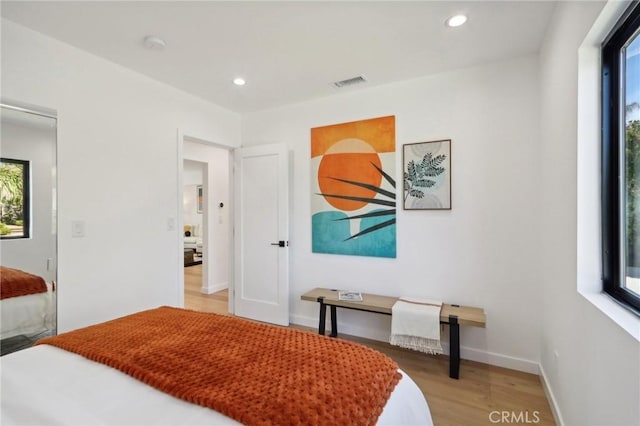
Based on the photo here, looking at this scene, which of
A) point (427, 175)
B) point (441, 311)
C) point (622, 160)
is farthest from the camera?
point (427, 175)

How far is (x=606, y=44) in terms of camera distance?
4.42 ft

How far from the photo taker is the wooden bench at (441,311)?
2264 mm

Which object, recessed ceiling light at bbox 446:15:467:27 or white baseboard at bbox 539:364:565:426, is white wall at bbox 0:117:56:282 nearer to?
recessed ceiling light at bbox 446:15:467:27

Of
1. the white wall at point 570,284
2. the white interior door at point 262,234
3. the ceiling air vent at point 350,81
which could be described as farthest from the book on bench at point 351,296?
the ceiling air vent at point 350,81

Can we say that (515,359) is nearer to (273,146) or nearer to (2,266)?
(273,146)

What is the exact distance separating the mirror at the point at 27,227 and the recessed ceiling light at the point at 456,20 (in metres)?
2.83

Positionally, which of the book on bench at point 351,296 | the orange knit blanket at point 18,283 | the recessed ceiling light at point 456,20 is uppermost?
the recessed ceiling light at point 456,20

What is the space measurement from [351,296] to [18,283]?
2497 mm

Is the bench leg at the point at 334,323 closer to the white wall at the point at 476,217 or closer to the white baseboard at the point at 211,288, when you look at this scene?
the white wall at the point at 476,217

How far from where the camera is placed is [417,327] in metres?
2.36

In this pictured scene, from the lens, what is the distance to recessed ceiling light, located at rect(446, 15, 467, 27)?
1911 mm

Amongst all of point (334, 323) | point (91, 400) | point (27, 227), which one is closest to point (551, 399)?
point (334, 323)

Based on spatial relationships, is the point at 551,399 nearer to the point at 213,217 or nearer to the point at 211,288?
the point at 211,288

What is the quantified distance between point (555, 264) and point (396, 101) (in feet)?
6.15
